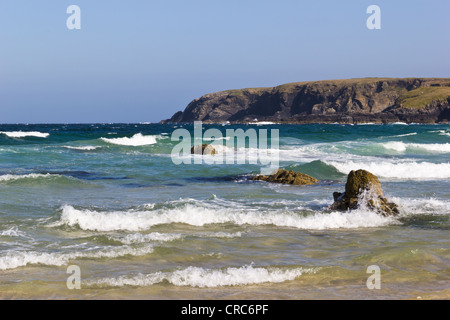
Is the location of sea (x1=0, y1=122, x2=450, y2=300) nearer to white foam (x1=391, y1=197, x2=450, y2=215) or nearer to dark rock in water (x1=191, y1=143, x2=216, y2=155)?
white foam (x1=391, y1=197, x2=450, y2=215)

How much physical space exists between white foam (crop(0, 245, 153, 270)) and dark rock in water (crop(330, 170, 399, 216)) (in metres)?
4.85

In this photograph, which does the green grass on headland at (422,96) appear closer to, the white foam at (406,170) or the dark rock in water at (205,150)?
the dark rock in water at (205,150)

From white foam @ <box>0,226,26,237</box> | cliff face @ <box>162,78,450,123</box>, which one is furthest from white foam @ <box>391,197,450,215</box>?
cliff face @ <box>162,78,450,123</box>

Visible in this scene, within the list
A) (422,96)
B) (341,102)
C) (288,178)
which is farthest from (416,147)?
(341,102)

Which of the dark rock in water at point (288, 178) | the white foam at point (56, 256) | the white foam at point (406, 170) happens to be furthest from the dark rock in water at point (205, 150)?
the white foam at point (56, 256)

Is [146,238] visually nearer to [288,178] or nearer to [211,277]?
[211,277]

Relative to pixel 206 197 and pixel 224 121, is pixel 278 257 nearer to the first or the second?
pixel 206 197

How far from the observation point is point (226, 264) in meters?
6.83

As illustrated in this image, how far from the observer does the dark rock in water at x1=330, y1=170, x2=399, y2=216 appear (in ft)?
34.1

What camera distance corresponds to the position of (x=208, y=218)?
9930mm

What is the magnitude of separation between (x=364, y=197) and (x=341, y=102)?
504 feet

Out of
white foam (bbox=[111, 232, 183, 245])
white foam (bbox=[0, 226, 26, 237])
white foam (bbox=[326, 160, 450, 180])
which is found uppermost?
white foam (bbox=[0, 226, 26, 237])

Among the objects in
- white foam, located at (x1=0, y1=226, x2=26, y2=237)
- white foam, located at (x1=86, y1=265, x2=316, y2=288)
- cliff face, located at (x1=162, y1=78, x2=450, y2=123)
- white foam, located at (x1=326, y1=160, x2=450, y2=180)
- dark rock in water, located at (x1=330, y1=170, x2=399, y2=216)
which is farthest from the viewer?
cliff face, located at (x1=162, y1=78, x2=450, y2=123)
